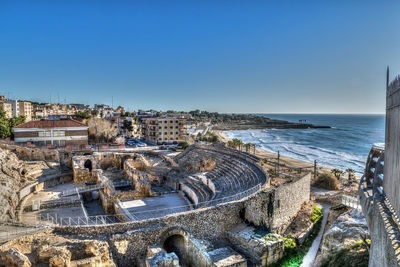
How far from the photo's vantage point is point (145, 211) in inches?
807

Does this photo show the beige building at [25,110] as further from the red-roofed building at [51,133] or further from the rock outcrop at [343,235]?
the rock outcrop at [343,235]

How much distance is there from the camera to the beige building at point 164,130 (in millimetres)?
63125

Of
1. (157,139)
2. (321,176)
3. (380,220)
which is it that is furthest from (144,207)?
(157,139)

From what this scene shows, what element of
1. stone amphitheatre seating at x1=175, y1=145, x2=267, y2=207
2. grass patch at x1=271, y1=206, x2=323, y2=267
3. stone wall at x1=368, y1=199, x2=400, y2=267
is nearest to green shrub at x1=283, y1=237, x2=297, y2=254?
grass patch at x1=271, y1=206, x2=323, y2=267

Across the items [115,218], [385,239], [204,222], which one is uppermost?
[385,239]

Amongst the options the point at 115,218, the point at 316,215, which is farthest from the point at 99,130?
the point at 316,215

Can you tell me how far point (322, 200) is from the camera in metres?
24.9

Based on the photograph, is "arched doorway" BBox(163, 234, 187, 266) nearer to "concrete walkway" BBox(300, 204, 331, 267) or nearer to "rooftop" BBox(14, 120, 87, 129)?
"concrete walkway" BBox(300, 204, 331, 267)

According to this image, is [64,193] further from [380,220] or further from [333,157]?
[333,157]

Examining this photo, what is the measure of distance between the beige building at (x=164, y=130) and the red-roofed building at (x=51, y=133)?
21.9 m

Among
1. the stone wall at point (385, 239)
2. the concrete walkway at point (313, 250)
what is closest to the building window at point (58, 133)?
the concrete walkway at point (313, 250)

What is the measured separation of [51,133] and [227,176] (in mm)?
31027

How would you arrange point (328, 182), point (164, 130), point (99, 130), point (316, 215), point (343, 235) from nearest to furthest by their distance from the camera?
point (343, 235)
point (316, 215)
point (328, 182)
point (99, 130)
point (164, 130)

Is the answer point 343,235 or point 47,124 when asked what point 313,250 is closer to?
point 343,235
